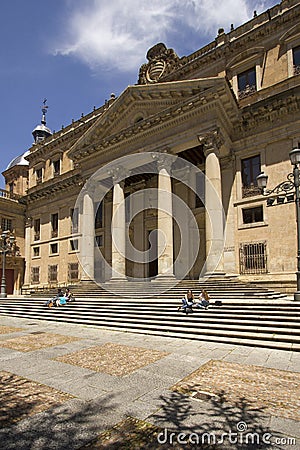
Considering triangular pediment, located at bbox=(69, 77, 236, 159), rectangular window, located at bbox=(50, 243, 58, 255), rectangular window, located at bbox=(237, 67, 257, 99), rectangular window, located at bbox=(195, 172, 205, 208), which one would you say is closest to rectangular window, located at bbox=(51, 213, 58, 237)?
rectangular window, located at bbox=(50, 243, 58, 255)

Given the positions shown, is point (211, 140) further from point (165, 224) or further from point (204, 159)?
point (165, 224)

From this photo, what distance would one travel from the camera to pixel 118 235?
2189cm

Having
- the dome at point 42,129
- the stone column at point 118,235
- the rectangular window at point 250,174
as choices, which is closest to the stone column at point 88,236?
the stone column at point 118,235

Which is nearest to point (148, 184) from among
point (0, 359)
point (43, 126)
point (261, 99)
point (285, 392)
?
point (261, 99)

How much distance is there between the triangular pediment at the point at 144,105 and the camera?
734 inches

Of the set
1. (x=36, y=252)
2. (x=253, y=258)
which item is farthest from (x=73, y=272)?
(x=253, y=258)

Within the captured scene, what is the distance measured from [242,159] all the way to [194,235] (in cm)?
652

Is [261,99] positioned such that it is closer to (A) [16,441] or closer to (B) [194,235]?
(B) [194,235]

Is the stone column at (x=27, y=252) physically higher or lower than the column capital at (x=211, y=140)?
lower

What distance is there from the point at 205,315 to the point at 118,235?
37.5 ft

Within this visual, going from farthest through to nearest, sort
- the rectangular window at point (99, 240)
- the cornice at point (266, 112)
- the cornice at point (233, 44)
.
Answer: the rectangular window at point (99, 240) < the cornice at point (233, 44) < the cornice at point (266, 112)

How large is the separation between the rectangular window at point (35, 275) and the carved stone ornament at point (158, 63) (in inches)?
908

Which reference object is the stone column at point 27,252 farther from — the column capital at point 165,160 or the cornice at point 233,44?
the column capital at point 165,160

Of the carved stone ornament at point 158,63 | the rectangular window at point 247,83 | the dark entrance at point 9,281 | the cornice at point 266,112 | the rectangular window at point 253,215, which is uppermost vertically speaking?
the carved stone ornament at point 158,63
